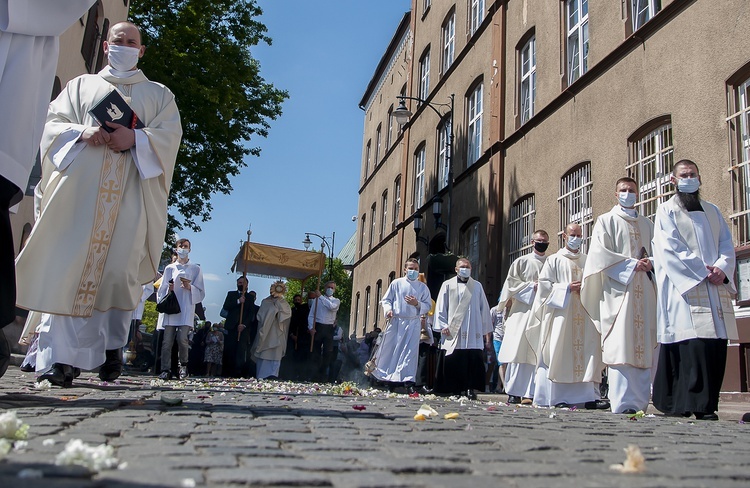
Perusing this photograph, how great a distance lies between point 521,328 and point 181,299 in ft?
16.1

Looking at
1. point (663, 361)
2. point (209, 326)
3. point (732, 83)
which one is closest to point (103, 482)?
point (663, 361)

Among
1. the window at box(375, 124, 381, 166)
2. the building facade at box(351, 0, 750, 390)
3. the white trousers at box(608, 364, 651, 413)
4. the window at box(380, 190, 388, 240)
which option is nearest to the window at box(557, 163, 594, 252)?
the building facade at box(351, 0, 750, 390)

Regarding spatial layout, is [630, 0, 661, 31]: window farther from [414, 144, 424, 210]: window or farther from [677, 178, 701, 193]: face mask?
[414, 144, 424, 210]: window

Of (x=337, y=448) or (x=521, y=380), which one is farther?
(x=521, y=380)

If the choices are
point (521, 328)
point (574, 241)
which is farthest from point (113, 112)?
point (521, 328)

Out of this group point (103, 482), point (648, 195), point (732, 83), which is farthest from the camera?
point (648, 195)

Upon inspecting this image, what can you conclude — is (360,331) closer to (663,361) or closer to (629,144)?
(629,144)

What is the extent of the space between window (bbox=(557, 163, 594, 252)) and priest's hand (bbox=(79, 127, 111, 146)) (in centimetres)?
965

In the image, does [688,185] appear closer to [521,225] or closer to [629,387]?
[629,387]

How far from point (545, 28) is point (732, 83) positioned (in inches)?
299

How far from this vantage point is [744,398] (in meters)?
9.05

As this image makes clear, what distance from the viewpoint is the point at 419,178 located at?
95.3 feet

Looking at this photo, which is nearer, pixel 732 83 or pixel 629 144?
pixel 732 83

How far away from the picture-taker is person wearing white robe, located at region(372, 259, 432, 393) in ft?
42.6
